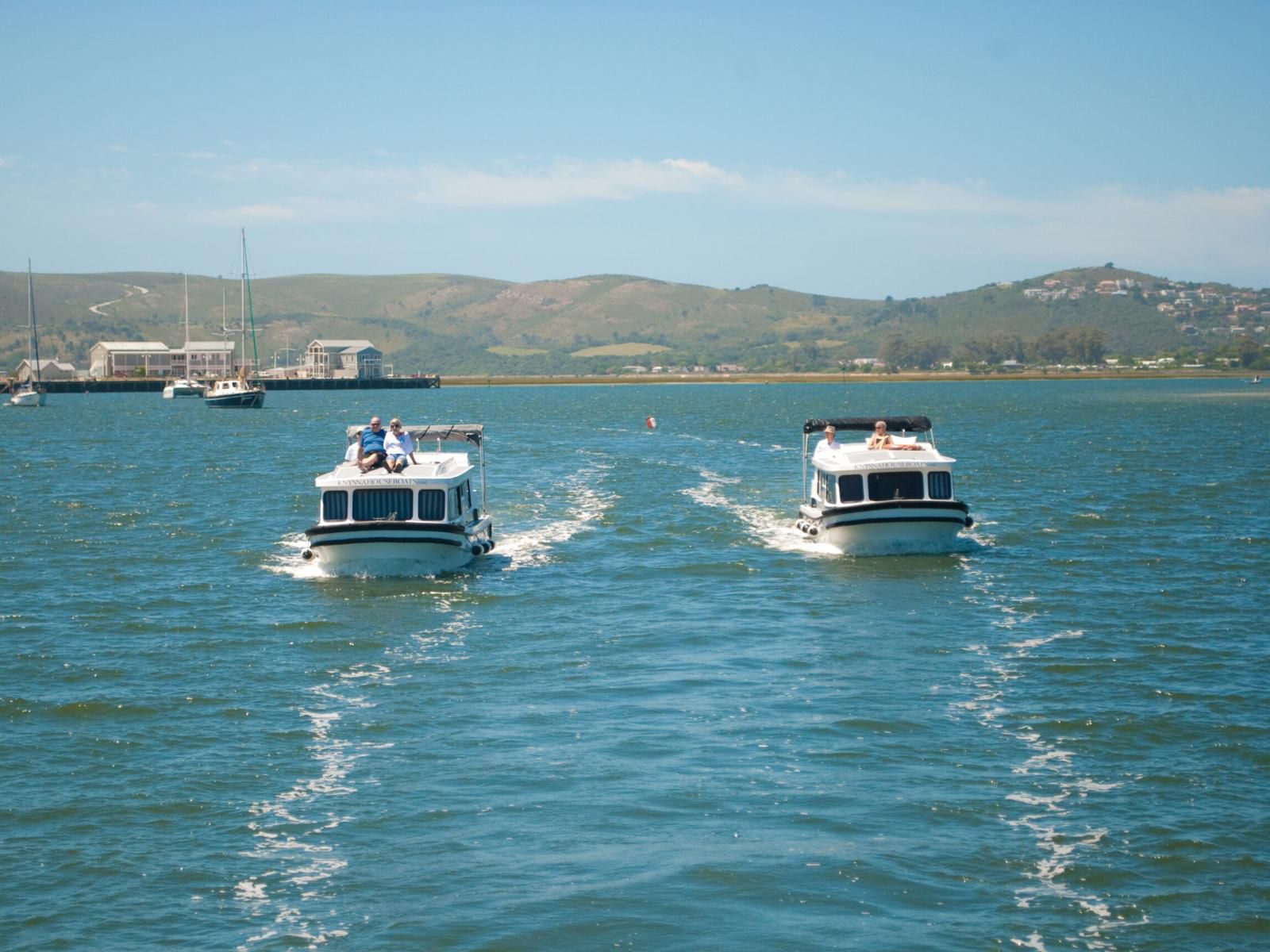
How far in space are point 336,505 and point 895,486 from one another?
13918 mm

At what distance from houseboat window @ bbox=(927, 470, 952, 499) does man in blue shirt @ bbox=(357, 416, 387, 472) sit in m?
13.6

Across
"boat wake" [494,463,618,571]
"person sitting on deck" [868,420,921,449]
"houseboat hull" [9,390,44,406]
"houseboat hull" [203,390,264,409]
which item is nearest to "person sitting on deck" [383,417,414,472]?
"boat wake" [494,463,618,571]

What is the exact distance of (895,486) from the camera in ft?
120

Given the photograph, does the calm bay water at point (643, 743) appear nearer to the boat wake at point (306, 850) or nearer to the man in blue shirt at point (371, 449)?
the boat wake at point (306, 850)

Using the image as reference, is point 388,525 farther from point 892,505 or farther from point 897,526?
point 897,526

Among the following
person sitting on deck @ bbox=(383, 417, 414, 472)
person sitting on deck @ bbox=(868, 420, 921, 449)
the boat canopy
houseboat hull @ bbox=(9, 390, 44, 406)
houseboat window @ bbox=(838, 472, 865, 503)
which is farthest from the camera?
houseboat hull @ bbox=(9, 390, 44, 406)

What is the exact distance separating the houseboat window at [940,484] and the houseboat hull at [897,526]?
724 millimetres

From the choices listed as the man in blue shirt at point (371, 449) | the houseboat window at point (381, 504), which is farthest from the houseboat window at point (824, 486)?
the man in blue shirt at point (371, 449)

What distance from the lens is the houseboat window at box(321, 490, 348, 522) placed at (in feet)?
109

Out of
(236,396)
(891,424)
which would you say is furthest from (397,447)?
(236,396)

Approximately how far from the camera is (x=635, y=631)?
27859 millimetres

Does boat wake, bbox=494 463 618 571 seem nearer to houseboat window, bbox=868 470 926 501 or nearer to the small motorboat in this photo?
houseboat window, bbox=868 470 926 501

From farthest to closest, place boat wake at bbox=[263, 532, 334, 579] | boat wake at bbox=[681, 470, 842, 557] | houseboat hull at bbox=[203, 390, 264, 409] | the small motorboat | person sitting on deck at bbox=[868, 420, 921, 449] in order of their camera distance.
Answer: the small motorboat
houseboat hull at bbox=[203, 390, 264, 409]
boat wake at bbox=[681, 470, 842, 557]
person sitting on deck at bbox=[868, 420, 921, 449]
boat wake at bbox=[263, 532, 334, 579]

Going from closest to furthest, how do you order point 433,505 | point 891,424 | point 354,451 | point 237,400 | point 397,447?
point 433,505 → point 397,447 → point 354,451 → point 891,424 → point 237,400
